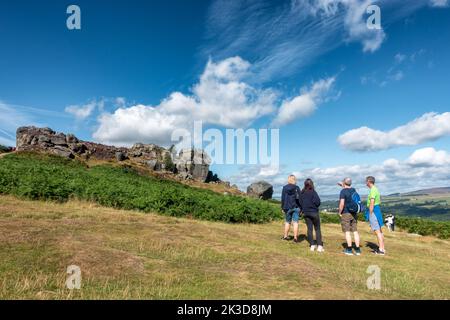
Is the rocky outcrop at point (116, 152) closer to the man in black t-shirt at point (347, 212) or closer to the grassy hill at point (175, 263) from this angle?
the grassy hill at point (175, 263)

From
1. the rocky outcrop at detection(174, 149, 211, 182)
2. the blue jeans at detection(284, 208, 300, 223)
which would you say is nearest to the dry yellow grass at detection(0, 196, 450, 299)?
the blue jeans at detection(284, 208, 300, 223)

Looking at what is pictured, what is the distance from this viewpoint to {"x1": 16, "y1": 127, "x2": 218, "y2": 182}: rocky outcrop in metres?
62.8

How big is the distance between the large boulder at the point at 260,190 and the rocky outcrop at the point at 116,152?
14.3 m

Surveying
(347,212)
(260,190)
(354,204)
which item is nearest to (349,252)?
(347,212)

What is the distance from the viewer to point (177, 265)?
9.87 meters

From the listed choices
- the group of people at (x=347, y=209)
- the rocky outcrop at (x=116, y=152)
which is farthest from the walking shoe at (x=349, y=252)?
the rocky outcrop at (x=116, y=152)

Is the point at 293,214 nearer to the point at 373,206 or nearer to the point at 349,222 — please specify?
the point at 349,222

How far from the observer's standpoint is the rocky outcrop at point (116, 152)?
62812mm

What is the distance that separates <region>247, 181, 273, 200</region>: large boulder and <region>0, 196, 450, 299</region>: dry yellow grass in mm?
55174

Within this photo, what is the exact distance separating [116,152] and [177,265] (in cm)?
6804

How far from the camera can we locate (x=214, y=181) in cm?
8819

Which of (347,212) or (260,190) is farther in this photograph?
(260,190)
